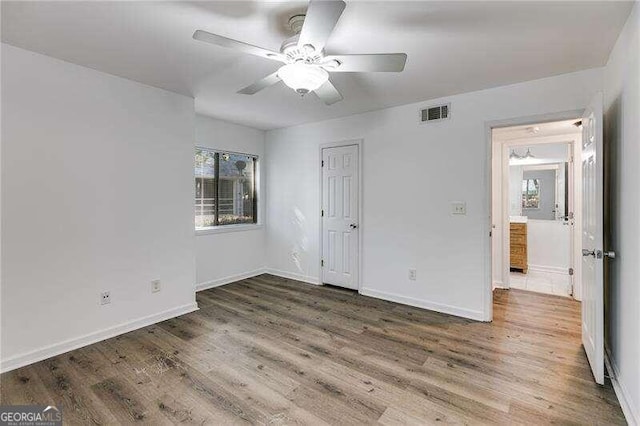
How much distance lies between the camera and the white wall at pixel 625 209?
5.62ft

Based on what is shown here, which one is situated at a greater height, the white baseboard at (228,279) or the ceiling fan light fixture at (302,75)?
the ceiling fan light fixture at (302,75)

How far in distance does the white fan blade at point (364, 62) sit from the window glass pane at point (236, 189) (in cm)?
306

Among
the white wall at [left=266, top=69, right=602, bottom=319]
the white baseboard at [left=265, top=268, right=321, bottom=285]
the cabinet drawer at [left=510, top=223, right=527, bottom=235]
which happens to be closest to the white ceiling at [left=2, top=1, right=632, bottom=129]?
the white wall at [left=266, top=69, right=602, bottom=319]

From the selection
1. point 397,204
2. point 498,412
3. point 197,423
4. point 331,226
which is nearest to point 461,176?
point 397,204

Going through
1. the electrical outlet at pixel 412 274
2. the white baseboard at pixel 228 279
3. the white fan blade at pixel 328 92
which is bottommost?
the white baseboard at pixel 228 279

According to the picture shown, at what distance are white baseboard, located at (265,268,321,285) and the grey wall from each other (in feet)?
13.6

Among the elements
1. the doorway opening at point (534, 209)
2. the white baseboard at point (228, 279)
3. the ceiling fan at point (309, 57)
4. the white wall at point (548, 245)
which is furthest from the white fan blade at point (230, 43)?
the white wall at point (548, 245)

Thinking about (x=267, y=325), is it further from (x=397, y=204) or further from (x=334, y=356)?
(x=397, y=204)

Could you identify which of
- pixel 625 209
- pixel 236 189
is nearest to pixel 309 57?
pixel 625 209

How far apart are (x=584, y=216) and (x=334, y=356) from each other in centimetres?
237

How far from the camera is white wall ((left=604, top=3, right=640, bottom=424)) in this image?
1.71 m

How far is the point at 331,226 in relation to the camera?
14.6 ft

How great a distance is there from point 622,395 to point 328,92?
281 cm

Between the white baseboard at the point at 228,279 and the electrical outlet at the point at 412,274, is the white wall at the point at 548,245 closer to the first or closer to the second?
the electrical outlet at the point at 412,274
